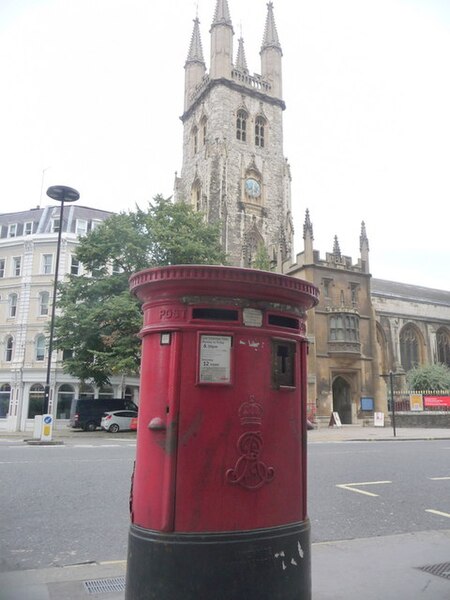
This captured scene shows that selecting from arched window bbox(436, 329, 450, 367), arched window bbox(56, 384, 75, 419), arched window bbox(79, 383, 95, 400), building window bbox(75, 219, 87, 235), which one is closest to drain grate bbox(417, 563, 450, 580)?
arched window bbox(79, 383, 95, 400)

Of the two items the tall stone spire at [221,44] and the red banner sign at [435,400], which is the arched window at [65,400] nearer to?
the red banner sign at [435,400]

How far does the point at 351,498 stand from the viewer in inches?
306

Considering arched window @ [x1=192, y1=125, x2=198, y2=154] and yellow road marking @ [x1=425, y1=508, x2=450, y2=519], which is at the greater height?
arched window @ [x1=192, y1=125, x2=198, y2=154]

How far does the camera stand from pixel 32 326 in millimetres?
35312

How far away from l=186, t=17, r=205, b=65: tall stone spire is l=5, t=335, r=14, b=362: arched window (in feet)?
148

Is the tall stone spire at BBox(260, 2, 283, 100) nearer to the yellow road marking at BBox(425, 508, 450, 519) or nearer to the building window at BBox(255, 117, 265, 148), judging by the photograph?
the building window at BBox(255, 117, 265, 148)

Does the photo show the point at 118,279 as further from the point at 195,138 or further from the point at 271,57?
the point at 271,57

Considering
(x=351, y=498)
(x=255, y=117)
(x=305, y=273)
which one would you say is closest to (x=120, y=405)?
(x=305, y=273)

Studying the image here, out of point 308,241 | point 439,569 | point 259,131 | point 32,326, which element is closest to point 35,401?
point 32,326

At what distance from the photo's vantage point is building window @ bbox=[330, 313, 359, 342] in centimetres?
3688

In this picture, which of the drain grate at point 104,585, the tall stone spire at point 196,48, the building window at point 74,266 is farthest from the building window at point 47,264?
the tall stone spire at point 196,48

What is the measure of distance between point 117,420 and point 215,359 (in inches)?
1001

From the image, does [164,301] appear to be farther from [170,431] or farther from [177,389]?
[170,431]

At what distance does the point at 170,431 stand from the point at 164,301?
79cm
